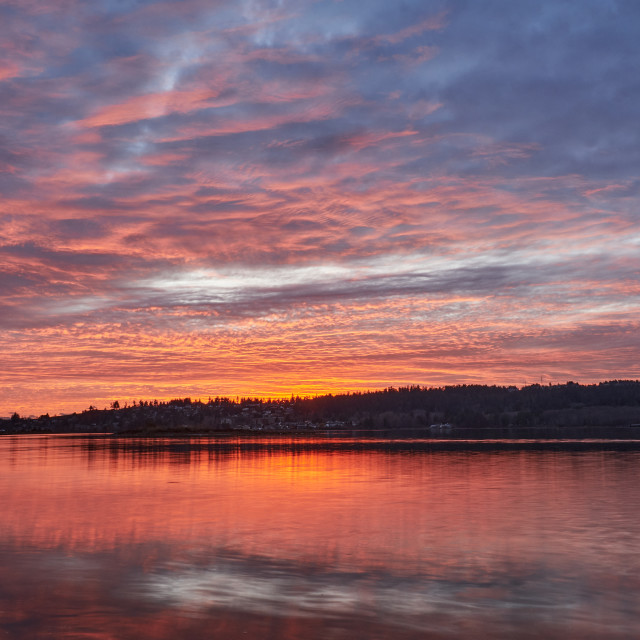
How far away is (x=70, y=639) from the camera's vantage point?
50.8ft

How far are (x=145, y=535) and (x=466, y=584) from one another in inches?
593

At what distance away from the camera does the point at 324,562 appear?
23656 millimetres

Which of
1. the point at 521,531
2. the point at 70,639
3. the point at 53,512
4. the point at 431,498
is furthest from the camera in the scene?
the point at 431,498

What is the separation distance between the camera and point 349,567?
22781mm

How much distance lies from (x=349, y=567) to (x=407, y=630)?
690 centimetres

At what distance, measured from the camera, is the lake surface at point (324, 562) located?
16688 mm

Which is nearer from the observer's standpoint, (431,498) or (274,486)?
(431,498)

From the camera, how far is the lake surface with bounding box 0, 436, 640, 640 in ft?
54.7

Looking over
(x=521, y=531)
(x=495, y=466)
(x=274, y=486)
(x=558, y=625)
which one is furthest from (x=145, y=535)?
(x=495, y=466)

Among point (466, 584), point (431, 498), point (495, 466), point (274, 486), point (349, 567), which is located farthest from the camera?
point (495, 466)

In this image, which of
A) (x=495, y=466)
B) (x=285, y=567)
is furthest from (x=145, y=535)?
(x=495, y=466)

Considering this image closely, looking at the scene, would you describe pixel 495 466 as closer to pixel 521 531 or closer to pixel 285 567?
pixel 521 531

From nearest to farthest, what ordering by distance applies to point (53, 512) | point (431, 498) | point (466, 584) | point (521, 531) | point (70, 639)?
point (70, 639) < point (466, 584) < point (521, 531) < point (53, 512) < point (431, 498)

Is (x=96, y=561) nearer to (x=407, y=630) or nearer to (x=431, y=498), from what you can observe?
(x=407, y=630)
